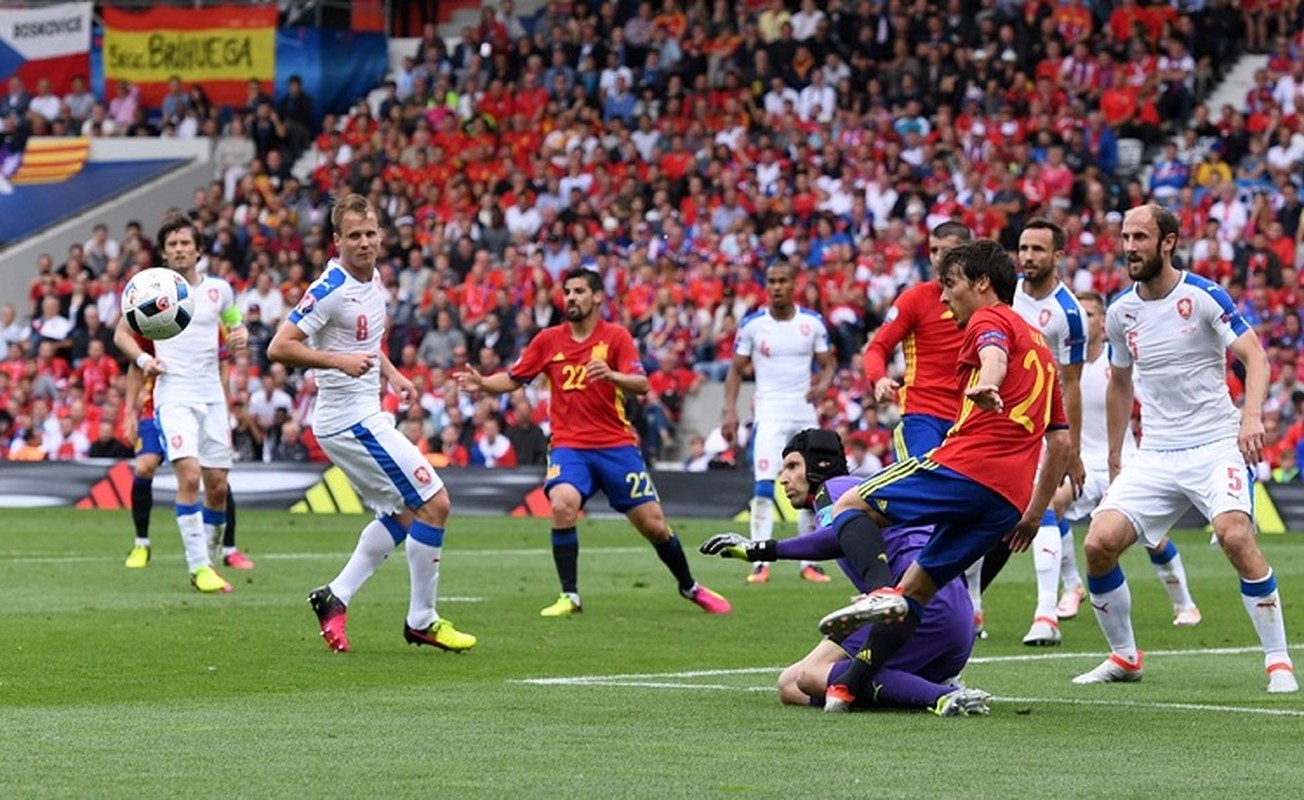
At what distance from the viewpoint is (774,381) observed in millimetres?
20422

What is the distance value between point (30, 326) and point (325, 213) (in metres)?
5.12

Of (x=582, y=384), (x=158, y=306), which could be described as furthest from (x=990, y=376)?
(x=158, y=306)

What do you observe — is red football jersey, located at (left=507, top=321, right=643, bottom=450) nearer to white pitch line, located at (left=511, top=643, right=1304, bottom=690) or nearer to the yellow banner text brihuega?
white pitch line, located at (left=511, top=643, right=1304, bottom=690)

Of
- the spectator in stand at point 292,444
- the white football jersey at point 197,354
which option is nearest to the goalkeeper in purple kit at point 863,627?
the white football jersey at point 197,354

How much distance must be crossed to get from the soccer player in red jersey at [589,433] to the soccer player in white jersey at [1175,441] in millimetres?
Answer: 4729

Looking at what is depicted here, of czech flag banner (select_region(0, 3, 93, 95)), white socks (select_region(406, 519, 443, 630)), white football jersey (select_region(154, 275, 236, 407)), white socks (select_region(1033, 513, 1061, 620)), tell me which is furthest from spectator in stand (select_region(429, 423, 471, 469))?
czech flag banner (select_region(0, 3, 93, 95))

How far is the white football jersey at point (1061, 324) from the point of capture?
1380 centimetres

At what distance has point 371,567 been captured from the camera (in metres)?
13.0

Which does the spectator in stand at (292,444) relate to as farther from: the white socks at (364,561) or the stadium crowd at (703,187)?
A: the white socks at (364,561)

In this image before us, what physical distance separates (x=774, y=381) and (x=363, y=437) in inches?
315

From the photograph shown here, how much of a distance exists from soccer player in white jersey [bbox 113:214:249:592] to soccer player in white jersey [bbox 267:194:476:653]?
420cm

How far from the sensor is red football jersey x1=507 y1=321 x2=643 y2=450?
16.0 metres

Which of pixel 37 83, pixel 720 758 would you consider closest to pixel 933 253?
pixel 720 758

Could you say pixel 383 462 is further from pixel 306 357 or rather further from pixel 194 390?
pixel 194 390
